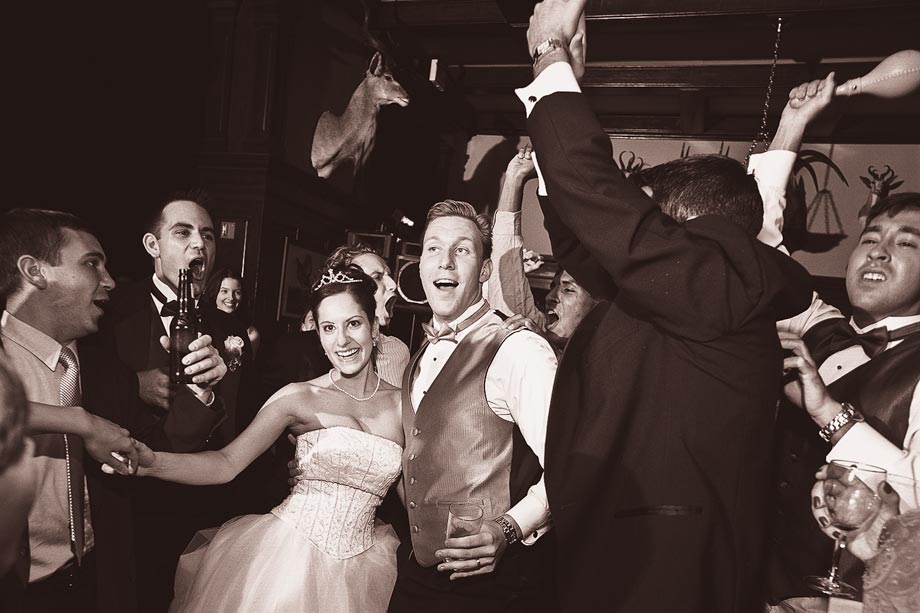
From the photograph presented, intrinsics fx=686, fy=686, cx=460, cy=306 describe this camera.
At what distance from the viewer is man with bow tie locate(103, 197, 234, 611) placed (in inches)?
99.1

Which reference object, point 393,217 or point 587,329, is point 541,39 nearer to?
point 587,329

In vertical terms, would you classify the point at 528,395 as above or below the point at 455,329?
below

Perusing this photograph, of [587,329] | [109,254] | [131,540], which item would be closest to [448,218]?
[587,329]

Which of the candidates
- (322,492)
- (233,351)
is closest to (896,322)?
(322,492)

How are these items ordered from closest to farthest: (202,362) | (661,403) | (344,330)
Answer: (661,403) → (202,362) → (344,330)

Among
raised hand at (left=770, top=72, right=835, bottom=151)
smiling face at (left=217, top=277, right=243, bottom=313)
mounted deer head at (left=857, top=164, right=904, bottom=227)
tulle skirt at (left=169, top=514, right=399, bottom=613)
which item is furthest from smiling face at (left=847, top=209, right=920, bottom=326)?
mounted deer head at (left=857, top=164, right=904, bottom=227)

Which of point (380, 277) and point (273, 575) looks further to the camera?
point (380, 277)

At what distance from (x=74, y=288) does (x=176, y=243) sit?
852 mm

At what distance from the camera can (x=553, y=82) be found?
4.53 ft

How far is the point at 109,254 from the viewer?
13.3 ft

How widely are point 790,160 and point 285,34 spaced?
475 cm

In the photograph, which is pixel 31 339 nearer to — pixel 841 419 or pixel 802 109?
pixel 841 419

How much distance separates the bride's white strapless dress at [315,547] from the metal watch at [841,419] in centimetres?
136

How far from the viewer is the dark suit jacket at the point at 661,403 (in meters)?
1.26
